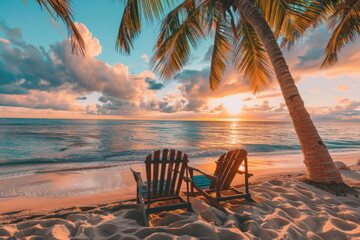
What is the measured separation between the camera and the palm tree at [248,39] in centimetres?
431

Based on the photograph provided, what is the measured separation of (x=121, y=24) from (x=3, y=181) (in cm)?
741

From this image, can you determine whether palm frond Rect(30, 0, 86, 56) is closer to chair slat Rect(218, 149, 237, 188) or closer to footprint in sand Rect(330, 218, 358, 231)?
chair slat Rect(218, 149, 237, 188)

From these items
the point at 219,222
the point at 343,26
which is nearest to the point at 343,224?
the point at 219,222

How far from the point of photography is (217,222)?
8.98ft

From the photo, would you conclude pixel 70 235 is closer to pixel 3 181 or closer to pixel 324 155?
pixel 324 155

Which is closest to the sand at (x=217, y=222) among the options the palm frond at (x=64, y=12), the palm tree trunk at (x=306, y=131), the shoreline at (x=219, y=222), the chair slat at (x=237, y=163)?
the shoreline at (x=219, y=222)

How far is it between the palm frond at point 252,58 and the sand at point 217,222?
4.80 m

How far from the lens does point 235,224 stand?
266cm

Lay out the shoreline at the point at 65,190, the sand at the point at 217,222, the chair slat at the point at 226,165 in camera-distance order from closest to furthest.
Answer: the sand at the point at 217,222 → the chair slat at the point at 226,165 → the shoreline at the point at 65,190

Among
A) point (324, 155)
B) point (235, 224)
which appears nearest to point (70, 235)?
point (235, 224)

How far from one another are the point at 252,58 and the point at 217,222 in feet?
20.5

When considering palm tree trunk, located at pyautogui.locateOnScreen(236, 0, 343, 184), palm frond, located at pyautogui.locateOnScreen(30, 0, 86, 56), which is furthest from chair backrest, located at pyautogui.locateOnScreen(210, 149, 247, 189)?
palm frond, located at pyautogui.locateOnScreen(30, 0, 86, 56)

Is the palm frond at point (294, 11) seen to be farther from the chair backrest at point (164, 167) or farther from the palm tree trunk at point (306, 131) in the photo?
the chair backrest at point (164, 167)

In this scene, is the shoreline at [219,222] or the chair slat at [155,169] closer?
the shoreline at [219,222]
